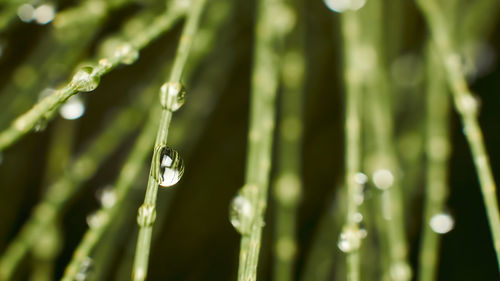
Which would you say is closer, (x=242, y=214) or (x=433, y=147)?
(x=242, y=214)

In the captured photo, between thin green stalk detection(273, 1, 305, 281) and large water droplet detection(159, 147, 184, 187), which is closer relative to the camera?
large water droplet detection(159, 147, 184, 187)

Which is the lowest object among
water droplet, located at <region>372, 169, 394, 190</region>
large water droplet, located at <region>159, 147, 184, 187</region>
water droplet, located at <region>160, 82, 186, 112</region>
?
large water droplet, located at <region>159, 147, 184, 187</region>

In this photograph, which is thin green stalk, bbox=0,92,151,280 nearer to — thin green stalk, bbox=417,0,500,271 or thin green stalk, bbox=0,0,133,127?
thin green stalk, bbox=0,0,133,127

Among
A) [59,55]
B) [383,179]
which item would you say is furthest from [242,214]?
[59,55]

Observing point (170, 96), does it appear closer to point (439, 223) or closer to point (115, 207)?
point (115, 207)

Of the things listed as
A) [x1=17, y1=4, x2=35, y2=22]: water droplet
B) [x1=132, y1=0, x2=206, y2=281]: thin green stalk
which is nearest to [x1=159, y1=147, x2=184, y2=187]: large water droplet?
[x1=132, y1=0, x2=206, y2=281]: thin green stalk

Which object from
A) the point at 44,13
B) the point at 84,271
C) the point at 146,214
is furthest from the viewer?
the point at 44,13
